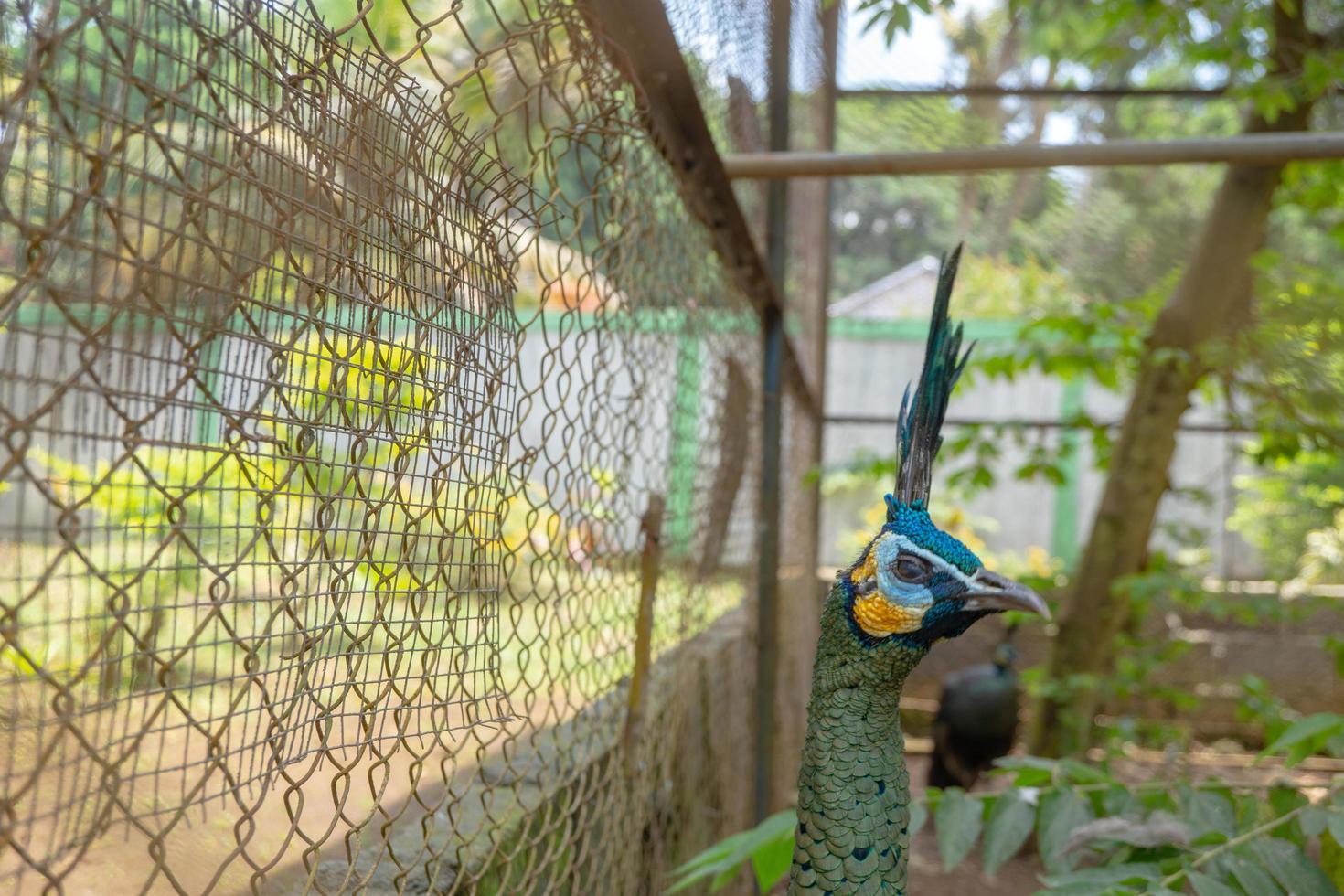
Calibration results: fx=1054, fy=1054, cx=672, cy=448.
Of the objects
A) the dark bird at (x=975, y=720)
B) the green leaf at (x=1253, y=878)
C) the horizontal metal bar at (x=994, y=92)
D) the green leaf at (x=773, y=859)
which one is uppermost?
the horizontal metal bar at (x=994, y=92)

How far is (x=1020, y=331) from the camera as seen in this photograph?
4.05m

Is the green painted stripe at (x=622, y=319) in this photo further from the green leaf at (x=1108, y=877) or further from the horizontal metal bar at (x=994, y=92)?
the horizontal metal bar at (x=994, y=92)

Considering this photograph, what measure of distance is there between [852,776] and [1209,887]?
0.56 m

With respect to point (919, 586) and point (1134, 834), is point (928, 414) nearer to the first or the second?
point (919, 586)

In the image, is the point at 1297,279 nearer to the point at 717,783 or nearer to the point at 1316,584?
the point at 717,783

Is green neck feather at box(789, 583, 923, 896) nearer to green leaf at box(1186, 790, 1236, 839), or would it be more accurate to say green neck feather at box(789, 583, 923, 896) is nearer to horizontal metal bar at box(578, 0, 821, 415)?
green leaf at box(1186, 790, 1236, 839)

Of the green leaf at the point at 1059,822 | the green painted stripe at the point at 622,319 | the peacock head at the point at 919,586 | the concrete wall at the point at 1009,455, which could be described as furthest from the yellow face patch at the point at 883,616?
the concrete wall at the point at 1009,455

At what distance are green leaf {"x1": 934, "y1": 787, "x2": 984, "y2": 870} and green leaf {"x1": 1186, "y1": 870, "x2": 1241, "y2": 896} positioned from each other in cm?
35

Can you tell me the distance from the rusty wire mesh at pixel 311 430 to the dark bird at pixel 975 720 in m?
3.61

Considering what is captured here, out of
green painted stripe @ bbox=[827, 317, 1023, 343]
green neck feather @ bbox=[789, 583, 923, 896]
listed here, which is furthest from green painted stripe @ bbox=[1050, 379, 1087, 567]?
green neck feather @ bbox=[789, 583, 923, 896]

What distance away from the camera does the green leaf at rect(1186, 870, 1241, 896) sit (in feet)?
4.79

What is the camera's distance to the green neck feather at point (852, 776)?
134 cm

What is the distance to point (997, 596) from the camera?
130cm

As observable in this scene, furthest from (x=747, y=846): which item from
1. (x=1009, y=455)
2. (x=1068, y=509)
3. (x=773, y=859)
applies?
(x=1009, y=455)
